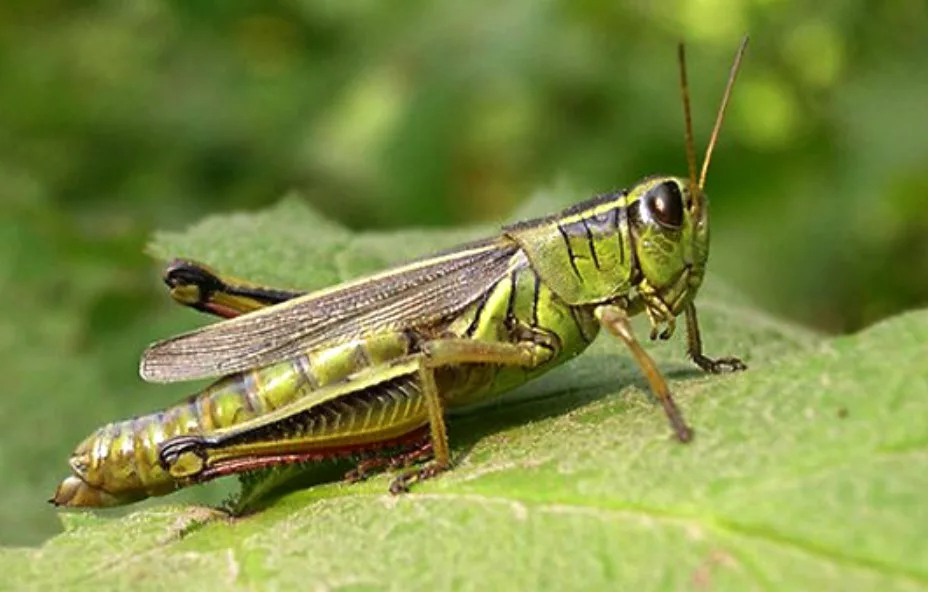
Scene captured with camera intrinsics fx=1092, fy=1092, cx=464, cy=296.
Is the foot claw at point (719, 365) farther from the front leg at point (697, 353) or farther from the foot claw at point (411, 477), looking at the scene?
the foot claw at point (411, 477)

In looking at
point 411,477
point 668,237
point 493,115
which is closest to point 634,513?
point 411,477

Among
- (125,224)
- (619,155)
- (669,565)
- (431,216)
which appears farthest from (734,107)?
(669,565)

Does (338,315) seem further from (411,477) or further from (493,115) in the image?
(493,115)

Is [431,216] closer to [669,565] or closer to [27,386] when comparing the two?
[27,386]

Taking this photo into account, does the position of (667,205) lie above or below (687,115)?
below

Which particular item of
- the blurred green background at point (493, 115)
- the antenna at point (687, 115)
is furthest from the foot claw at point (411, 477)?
the blurred green background at point (493, 115)

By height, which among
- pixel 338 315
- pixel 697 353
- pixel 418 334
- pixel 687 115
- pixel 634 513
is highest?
pixel 687 115
